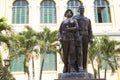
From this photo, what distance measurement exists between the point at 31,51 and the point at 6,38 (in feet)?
19.9

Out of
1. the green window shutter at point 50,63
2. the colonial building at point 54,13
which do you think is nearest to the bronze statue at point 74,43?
the green window shutter at point 50,63

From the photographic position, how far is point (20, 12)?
1062 inches

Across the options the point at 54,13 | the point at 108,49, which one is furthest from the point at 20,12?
the point at 108,49

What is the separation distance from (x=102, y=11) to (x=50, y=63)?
781 centimetres

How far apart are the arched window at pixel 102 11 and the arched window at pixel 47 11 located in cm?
439

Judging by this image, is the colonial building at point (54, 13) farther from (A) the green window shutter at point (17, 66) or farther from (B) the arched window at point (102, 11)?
(A) the green window shutter at point (17, 66)

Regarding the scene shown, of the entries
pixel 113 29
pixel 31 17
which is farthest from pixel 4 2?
pixel 113 29

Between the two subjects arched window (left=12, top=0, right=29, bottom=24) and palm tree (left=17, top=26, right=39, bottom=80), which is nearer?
palm tree (left=17, top=26, right=39, bottom=80)

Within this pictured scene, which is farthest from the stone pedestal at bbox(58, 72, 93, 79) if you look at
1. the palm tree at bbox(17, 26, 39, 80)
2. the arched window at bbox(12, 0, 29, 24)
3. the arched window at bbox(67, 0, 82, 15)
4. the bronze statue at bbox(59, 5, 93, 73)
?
the arched window at bbox(67, 0, 82, 15)

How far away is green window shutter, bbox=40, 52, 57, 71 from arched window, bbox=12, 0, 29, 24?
443cm

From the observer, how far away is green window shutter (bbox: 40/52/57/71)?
2498 centimetres

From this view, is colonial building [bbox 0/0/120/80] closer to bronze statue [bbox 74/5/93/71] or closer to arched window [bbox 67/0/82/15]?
arched window [bbox 67/0/82/15]

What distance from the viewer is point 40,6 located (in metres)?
27.4

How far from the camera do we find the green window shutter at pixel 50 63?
82.0 ft
